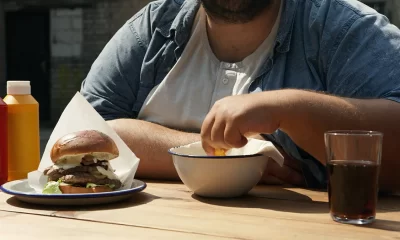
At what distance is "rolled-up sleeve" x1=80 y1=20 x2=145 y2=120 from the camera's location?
78.6 inches

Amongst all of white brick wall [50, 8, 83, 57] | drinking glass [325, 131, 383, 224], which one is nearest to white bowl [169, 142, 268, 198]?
drinking glass [325, 131, 383, 224]

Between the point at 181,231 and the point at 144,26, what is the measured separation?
1071mm

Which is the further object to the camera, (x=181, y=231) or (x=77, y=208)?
(x=77, y=208)

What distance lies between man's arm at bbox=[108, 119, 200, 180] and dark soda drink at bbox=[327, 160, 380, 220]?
60 centimetres

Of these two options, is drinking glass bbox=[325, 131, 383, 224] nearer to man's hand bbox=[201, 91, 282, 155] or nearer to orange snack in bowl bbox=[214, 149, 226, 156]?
man's hand bbox=[201, 91, 282, 155]

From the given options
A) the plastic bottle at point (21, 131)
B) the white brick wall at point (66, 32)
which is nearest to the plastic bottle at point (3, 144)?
the plastic bottle at point (21, 131)

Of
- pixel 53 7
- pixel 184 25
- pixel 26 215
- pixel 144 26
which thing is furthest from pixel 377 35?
pixel 53 7

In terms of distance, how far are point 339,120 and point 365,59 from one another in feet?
1.12

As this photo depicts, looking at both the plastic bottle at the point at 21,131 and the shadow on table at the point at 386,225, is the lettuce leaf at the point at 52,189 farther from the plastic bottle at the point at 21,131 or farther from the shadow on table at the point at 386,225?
the shadow on table at the point at 386,225

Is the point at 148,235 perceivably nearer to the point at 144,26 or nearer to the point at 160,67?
the point at 160,67

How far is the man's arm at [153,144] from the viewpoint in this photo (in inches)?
68.2

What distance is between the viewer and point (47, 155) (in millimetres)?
1595

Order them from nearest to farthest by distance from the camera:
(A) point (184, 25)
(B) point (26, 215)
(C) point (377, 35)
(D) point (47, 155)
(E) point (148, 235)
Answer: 1. (E) point (148, 235)
2. (B) point (26, 215)
3. (D) point (47, 155)
4. (C) point (377, 35)
5. (A) point (184, 25)

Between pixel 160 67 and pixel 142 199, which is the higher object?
pixel 160 67
